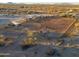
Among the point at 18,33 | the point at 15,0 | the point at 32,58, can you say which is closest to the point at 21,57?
the point at 32,58

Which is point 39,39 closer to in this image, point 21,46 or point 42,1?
point 21,46

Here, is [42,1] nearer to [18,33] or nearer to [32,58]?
[18,33]

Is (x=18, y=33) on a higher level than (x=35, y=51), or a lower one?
higher

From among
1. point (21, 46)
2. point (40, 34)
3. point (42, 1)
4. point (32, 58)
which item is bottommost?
point (32, 58)

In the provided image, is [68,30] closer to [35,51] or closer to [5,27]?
[35,51]

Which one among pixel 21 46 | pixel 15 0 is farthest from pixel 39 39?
pixel 15 0

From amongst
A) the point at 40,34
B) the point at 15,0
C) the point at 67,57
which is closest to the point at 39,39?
the point at 40,34

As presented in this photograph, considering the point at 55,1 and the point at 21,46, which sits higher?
the point at 55,1
